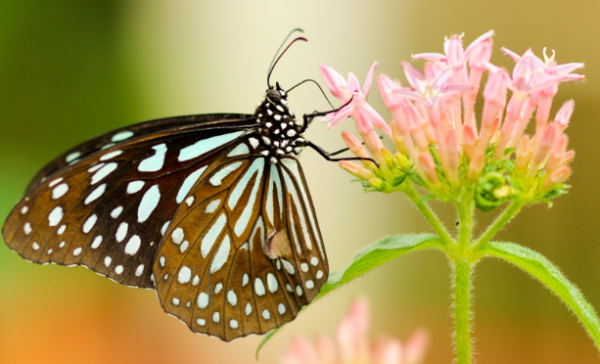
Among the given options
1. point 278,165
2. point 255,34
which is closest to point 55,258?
point 278,165

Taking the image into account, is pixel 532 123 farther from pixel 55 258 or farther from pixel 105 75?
pixel 105 75

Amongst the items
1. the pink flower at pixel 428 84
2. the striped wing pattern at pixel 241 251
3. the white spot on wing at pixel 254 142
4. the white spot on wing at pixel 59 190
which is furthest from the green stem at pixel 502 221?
the white spot on wing at pixel 59 190

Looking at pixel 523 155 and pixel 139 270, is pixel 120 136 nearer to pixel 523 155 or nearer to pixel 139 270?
pixel 139 270

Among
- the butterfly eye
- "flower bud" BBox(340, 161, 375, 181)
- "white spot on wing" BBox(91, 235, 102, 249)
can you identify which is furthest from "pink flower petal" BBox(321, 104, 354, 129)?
"white spot on wing" BBox(91, 235, 102, 249)

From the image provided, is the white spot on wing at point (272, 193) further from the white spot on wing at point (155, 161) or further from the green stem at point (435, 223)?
the green stem at point (435, 223)

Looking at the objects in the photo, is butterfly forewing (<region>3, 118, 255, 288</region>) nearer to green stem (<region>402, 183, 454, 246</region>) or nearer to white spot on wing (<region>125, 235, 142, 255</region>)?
white spot on wing (<region>125, 235, 142, 255</region>)

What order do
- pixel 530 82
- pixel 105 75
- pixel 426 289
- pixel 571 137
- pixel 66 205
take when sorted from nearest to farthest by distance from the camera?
pixel 530 82
pixel 66 205
pixel 571 137
pixel 426 289
pixel 105 75

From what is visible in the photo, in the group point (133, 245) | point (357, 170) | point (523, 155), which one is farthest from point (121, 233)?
point (523, 155)
